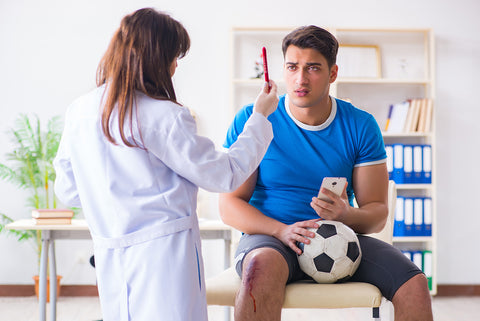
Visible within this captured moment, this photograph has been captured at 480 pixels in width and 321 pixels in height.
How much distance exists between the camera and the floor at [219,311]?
340 cm

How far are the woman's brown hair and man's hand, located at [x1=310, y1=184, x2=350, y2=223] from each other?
0.65 metres

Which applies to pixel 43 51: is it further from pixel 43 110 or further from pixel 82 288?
pixel 82 288

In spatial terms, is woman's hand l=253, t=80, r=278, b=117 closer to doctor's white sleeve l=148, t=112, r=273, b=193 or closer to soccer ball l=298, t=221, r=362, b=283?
doctor's white sleeve l=148, t=112, r=273, b=193

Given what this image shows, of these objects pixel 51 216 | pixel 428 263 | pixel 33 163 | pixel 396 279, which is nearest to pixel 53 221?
pixel 51 216

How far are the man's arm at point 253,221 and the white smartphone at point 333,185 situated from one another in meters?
0.10

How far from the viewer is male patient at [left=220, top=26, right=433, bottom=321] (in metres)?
1.80

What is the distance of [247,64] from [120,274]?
9.58ft

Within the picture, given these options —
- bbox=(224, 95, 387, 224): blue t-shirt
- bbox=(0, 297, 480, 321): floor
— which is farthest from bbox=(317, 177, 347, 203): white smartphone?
bbox=(0, 297, 480, 321): floor

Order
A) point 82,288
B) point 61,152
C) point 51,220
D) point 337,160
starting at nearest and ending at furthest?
1. point 61,152
2. point 337,160
3. point 51,220
4. point 82,288

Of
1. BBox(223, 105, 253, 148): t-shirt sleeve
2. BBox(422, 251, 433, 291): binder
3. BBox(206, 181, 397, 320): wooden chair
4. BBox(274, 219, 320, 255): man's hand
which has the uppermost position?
BBox(223, 105, 253, 148): t-shirt sleeve

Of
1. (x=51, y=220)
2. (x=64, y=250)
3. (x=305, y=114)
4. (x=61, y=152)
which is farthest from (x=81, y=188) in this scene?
(x=64, y=250)

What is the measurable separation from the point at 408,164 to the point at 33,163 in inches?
104

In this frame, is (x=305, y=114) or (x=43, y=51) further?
(x=43, y=51)

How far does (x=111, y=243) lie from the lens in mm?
1351
